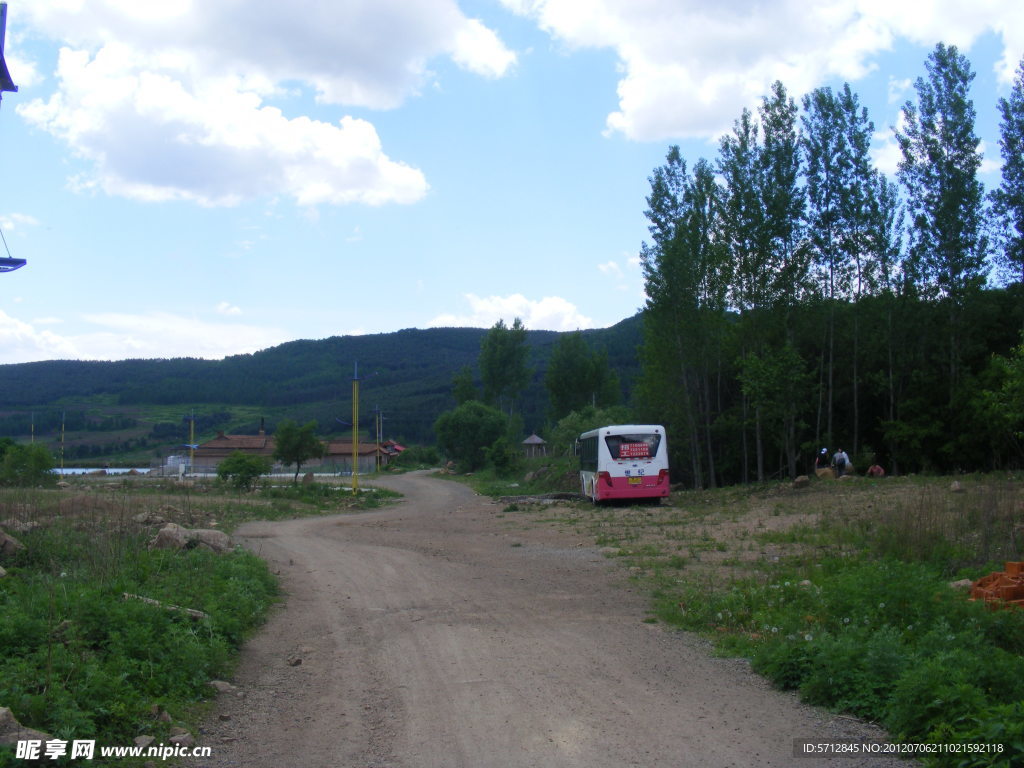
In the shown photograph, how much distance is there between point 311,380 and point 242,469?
10187 cm

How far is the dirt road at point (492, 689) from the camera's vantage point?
5.56m

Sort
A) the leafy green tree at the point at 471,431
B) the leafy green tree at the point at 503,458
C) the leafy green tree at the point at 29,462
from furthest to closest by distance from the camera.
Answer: the leafy green tree at the point at 471,431 → the leafy green tree at the point at 503,458 → the leafy green tree at the point at 29,462

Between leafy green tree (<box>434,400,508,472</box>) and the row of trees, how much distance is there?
38876 millimetres

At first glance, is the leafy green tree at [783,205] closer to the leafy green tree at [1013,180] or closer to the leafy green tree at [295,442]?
the leafy green tree at [1013,180]

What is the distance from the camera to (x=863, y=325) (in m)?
37.8

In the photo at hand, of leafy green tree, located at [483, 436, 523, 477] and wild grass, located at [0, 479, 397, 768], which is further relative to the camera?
leafy green tree, located at [483, 436, 523, 477]

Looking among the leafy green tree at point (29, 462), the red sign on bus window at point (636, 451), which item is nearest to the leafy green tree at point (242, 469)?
the leafy green tree at point (29, 462)

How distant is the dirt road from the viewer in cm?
556

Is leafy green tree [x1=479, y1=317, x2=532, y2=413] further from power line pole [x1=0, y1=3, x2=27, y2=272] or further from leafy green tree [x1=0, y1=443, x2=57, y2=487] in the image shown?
power line pole [x1=0, y1=3, x2=27, y2=272]

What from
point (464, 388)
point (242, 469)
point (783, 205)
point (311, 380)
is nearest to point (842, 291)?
point (783, 205)

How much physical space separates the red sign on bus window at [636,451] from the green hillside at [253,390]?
40.8 meters

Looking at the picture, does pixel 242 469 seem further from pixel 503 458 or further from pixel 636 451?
pixel 503 458

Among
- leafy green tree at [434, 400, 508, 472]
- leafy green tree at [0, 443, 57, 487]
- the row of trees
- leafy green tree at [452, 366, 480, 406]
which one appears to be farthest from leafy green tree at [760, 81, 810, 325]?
leafy green tree at [452, 366, 480, 406]

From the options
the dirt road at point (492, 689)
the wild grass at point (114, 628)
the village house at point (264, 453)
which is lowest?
the village house at point (264, 453)
